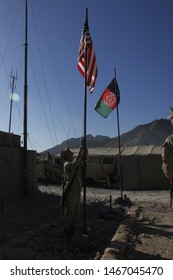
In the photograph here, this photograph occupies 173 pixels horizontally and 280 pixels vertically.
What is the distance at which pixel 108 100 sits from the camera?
16516 mm

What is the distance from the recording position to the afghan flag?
16.4m

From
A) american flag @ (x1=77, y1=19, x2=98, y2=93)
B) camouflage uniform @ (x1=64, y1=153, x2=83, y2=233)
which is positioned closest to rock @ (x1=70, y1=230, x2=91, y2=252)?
camouflage uniform @ (x1=64, y1=153, x2=83, y2=233)

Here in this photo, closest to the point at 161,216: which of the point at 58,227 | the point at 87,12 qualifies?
the point at 58,227

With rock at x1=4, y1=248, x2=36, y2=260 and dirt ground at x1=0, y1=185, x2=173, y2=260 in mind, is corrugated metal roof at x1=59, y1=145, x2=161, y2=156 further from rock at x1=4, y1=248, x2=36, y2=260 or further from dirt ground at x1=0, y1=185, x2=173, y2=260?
rock at x1=4, y1=248, x2=36, y2=260

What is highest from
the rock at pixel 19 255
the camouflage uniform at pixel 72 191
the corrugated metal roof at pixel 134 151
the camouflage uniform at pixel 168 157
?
the corrugated metal roof at pixel 134 151

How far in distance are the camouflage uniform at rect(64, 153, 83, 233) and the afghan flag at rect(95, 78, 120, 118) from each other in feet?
26.8

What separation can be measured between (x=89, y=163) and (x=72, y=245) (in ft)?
65.2

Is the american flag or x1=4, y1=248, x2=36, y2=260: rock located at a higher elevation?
the american flag

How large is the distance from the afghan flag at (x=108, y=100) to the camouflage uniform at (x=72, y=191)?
8.15 meters

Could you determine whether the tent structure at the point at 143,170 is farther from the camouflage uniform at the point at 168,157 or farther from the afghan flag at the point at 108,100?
the camouflage uniform at the point at 168,157

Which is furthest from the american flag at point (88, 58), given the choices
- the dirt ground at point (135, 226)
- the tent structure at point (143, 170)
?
the tent structure at point (143, 170)

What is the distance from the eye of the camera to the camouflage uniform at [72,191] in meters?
8.37

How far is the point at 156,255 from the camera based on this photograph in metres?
6.86
